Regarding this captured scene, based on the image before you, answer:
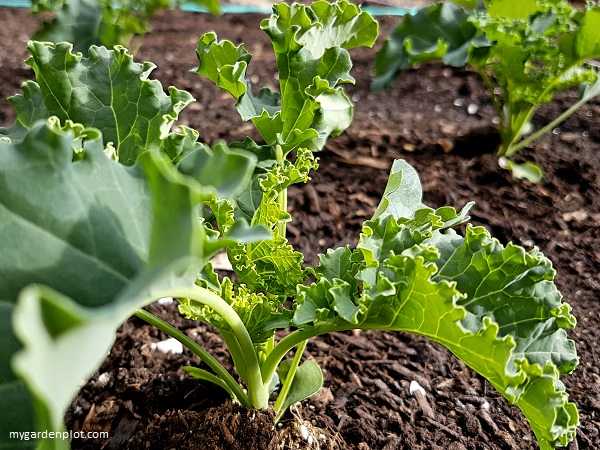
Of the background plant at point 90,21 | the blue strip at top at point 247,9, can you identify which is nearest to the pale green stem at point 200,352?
the background plant at point 90,21

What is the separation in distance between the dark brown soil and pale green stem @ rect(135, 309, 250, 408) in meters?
0.04

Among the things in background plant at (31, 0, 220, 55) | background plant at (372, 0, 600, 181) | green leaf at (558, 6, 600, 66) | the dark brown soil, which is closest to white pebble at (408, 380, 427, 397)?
the dark brown soil

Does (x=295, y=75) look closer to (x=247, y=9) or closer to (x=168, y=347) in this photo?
(x=168, y=347)

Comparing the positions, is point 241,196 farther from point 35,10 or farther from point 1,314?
point 35,10

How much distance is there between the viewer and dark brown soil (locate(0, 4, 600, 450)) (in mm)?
1388

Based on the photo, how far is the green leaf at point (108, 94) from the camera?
115 centimetres

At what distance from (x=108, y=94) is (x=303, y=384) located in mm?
669

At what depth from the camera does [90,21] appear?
117 inches

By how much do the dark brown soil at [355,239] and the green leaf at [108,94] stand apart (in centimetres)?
55

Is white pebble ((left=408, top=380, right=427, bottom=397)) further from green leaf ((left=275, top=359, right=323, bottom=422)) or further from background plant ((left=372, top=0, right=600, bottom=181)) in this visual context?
background plant ((left=372, top=0, right=600, bottom=181))

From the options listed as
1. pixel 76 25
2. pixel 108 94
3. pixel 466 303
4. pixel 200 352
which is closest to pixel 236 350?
pixel 200 352

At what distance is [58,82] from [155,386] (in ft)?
2.25

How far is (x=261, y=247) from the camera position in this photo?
113 centimetres

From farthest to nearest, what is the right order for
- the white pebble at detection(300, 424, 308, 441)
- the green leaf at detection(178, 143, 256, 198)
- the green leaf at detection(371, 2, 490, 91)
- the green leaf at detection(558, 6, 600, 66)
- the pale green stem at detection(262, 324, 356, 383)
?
1. the green leaf at detection(371, 2, 490, 91)
2. the green leaf at detection(558, 6, 600, 66)
3. the white pebble at detection(300, 424, 308, 441)
4. the pale green stem at detection(262, 324, 356, 383)
5. the green leaf at detection(178, 143, 256, 198)
